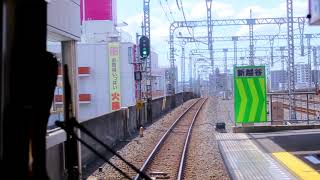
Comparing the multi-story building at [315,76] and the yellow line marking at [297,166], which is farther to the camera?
the multi-story building at [315,76]

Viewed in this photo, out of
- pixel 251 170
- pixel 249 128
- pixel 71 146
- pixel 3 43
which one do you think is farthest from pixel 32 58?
pixel 249 128

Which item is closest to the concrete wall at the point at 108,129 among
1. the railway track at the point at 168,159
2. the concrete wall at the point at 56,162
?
the railway track at the point at 168,159


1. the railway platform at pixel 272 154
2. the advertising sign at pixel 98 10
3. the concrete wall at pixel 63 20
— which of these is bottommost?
the railway platform at pixel 272 154

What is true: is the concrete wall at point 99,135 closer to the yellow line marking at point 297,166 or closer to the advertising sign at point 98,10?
the yellow line marking at point 297,166

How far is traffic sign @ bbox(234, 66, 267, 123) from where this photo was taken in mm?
16812

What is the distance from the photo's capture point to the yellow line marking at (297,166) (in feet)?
31.6

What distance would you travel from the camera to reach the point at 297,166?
10.8 meters

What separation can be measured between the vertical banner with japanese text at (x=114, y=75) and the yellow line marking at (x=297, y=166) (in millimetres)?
24151

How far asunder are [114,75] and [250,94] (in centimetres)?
2071

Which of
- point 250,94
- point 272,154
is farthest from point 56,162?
point 250,94

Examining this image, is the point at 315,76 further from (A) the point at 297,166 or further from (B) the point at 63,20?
(B) the point at 63,20

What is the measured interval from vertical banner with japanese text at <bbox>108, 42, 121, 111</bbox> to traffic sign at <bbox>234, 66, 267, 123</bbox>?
19675 millimetres

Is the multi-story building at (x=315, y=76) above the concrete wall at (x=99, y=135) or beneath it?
above

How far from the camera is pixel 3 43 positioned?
7.84ft
